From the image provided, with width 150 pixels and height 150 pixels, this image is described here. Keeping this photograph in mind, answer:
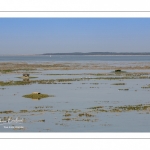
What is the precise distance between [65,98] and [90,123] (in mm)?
6960

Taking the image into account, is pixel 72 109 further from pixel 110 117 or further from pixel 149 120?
pixel 149 120

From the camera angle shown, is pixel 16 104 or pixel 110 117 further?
pixel 16 104

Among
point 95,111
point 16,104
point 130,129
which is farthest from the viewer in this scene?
point 16,104

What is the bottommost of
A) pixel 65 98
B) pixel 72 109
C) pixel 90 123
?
pixel 90 123

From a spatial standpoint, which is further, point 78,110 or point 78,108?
point 78,108

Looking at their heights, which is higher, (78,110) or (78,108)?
(78,108)

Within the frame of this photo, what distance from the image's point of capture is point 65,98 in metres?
22.5

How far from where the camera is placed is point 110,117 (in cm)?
1692

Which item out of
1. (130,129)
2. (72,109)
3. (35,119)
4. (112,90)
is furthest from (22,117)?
(112,90)

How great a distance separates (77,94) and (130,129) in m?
9.73

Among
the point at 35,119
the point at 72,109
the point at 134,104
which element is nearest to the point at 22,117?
the point at 35,119
